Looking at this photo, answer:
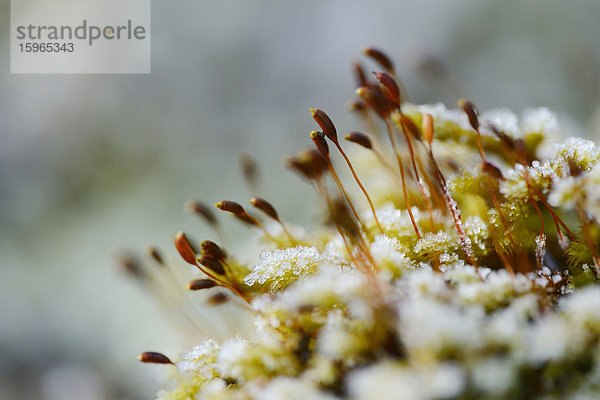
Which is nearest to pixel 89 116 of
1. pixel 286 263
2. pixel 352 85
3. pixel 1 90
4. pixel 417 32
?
pixel 1 90

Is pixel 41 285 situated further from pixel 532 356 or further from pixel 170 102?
pixel 532 356

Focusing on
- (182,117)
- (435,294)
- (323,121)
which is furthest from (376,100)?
(182,117)

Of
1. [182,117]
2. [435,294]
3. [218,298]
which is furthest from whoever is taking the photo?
[182,117]

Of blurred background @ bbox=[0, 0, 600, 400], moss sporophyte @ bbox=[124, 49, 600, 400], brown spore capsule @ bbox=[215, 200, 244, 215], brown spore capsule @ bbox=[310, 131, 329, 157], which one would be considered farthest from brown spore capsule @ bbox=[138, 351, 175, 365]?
blurred background @ bbox=[0, 0, 600, 400]

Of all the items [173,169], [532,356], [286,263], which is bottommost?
[532,356]

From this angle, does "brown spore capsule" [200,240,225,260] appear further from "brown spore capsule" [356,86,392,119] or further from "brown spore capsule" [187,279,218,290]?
"brown spore capsule" [356,86,392,119]

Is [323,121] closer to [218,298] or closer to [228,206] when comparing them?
[228,206]
